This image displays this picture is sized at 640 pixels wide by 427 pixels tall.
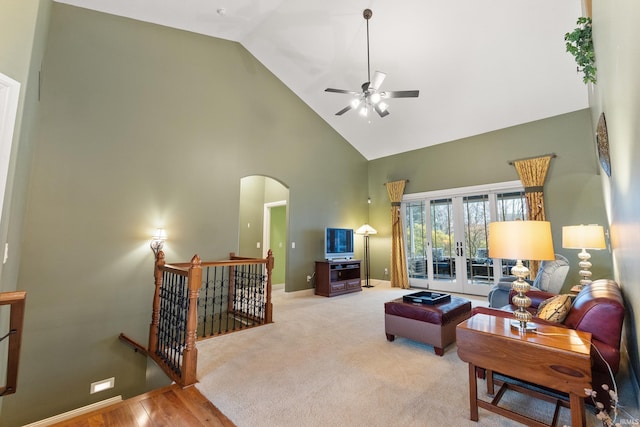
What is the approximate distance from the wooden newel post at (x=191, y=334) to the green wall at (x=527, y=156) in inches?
213

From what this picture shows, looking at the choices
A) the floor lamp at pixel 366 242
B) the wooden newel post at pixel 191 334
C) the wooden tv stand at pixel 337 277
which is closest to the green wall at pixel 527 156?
the floor lamp at pixel 366 242

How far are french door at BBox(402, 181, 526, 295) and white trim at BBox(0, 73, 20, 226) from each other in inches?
258

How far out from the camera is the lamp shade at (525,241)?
1870mm

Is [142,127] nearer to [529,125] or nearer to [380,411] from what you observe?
[380,411]

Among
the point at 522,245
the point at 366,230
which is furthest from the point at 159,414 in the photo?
the point at 366,230

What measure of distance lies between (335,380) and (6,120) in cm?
304

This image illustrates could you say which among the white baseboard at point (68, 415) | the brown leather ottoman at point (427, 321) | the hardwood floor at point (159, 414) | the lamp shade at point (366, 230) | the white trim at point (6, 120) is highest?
the white trim at point (6, 120)

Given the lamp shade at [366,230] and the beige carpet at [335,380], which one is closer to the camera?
the beige carpet at [335,380]

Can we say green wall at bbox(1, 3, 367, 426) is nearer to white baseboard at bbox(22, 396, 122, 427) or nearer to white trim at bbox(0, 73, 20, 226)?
white baseboard at bbox(22, 396, 122, 427)

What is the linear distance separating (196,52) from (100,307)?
4087mm

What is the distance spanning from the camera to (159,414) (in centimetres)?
205

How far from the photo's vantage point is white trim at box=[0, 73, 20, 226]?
1.83 m

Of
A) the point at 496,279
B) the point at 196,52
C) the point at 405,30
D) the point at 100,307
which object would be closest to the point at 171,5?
the point at 196,52

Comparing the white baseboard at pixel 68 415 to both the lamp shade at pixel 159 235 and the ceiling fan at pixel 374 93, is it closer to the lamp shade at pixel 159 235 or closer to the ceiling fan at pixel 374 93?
the lamp shade at pixel 159 235
